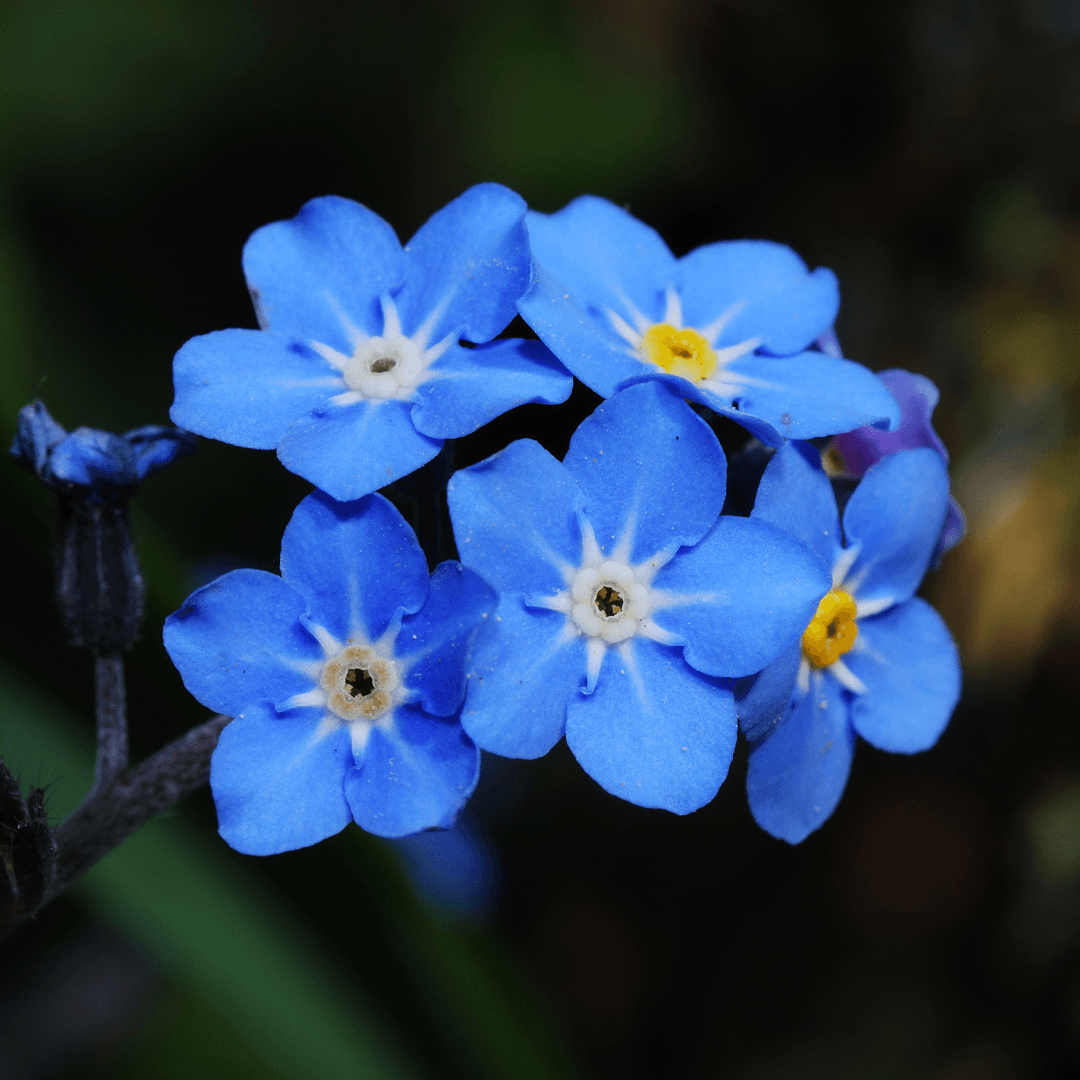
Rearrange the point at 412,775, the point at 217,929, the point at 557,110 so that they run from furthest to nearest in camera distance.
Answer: the point at 557,110
the point at 217,929
the point at 412,775

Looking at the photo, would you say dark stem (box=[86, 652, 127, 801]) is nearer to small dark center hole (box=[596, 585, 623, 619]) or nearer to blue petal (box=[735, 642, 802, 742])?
small dark center hole (box=[596, 585, 623, 619])

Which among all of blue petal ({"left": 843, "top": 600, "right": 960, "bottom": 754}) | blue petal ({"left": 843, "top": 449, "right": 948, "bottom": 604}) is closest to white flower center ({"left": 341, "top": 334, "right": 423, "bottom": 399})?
blue petal ({"left": 843, "top": 449, "right": 948, "bottom": 604})

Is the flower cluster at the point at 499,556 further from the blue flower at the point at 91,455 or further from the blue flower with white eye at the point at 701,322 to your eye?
the blue flower at the point at 91,455

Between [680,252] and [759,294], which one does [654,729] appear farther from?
[680,252]

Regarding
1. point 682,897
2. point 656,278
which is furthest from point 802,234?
point 682,897

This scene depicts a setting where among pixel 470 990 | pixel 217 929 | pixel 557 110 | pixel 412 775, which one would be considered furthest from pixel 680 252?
pixel 412 775

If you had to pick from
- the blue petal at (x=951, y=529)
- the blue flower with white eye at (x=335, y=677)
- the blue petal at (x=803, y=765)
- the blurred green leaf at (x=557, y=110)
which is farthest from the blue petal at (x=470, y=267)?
the blurred green leaf at (x=557, y=110)
